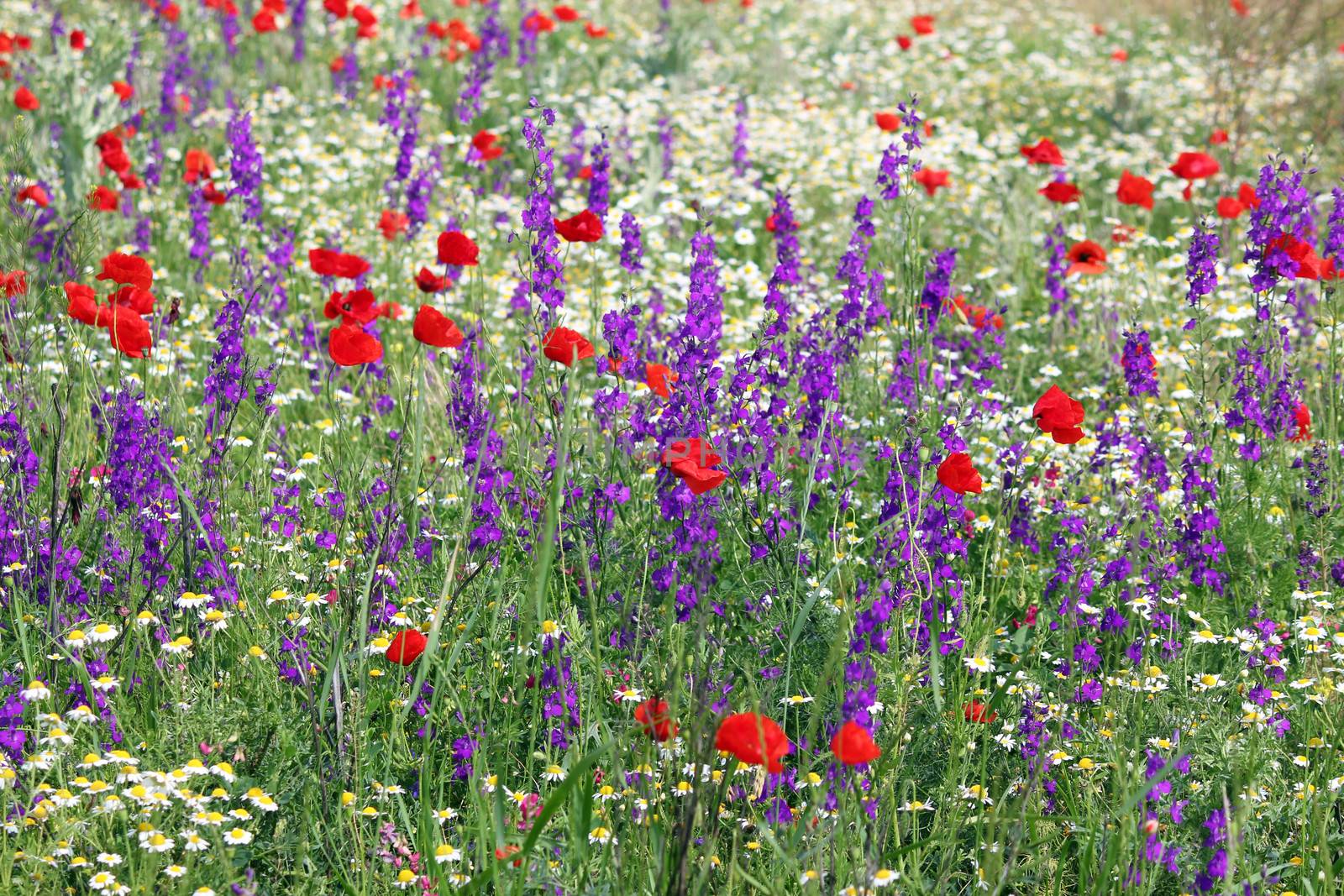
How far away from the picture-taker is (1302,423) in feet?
12.3

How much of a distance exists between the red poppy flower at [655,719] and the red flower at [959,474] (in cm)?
73

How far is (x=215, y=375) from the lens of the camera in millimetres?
3166

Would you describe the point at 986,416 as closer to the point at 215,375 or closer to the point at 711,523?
the point at 711,523

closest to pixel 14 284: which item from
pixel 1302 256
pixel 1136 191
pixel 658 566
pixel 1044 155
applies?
pixel 658 566

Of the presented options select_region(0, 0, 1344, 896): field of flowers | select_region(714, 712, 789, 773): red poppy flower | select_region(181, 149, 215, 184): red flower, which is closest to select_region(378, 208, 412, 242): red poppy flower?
select_region(0, 0, 1344, 896): field of flowers

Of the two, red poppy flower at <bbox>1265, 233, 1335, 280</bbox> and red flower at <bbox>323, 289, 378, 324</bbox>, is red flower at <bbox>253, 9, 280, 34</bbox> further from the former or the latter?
red poppy flower at <bbox>1265, 233, 1335, 280</bbox>

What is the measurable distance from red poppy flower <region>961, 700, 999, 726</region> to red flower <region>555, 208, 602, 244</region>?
140 cm

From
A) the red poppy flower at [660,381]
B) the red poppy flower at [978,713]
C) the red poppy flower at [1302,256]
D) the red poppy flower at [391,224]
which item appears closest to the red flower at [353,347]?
the red poppy flower at [660,381]

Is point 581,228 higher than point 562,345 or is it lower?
higher

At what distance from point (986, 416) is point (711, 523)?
5.03ft

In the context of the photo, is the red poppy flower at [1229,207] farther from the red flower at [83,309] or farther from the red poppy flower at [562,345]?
the red flower at [83,309]

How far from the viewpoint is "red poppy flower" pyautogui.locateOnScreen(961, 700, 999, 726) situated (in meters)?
2.68

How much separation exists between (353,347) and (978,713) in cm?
158

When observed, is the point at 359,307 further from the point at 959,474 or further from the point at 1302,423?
the point at 1302,423
